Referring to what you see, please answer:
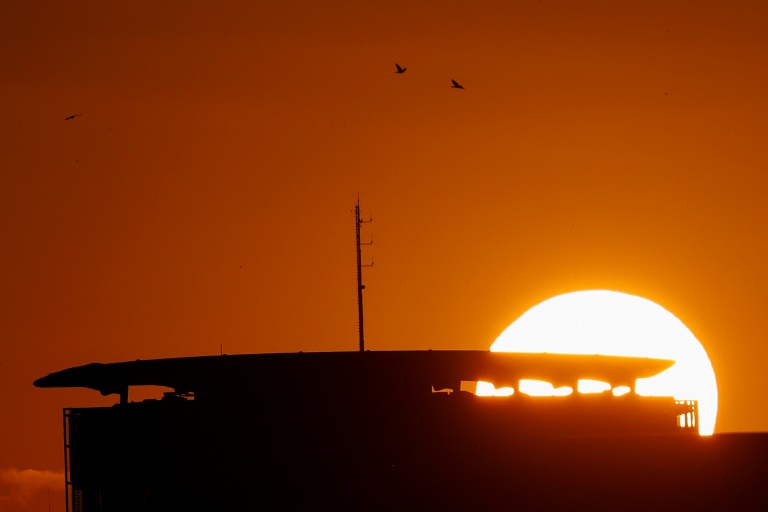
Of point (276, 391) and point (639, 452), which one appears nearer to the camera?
point (639, 452)

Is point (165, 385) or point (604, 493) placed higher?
point (165, 385)

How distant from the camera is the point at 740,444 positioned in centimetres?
5738

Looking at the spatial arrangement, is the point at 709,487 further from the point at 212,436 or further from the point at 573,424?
the point at 212,436

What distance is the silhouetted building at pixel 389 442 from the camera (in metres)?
58.2

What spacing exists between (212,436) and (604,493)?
16.8 meters

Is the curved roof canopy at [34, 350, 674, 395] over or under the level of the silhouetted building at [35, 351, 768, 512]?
over

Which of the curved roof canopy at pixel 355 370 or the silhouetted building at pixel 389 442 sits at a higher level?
the curved roof canopy at pixel 355 370

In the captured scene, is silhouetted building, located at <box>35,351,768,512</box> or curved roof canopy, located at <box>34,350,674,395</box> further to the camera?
curved roof canopy, located at <box>34,350,674,395</box>

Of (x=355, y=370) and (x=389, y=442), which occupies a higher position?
(x=355, y=370)

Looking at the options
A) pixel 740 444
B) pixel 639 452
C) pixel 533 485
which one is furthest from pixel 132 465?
pixel 740 444

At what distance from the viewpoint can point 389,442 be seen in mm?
62406

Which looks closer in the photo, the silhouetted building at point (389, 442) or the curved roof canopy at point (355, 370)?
the silhouetted building at point (389, 442)

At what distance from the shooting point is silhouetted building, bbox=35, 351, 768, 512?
191ft

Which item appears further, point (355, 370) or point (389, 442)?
point (355, 370)
